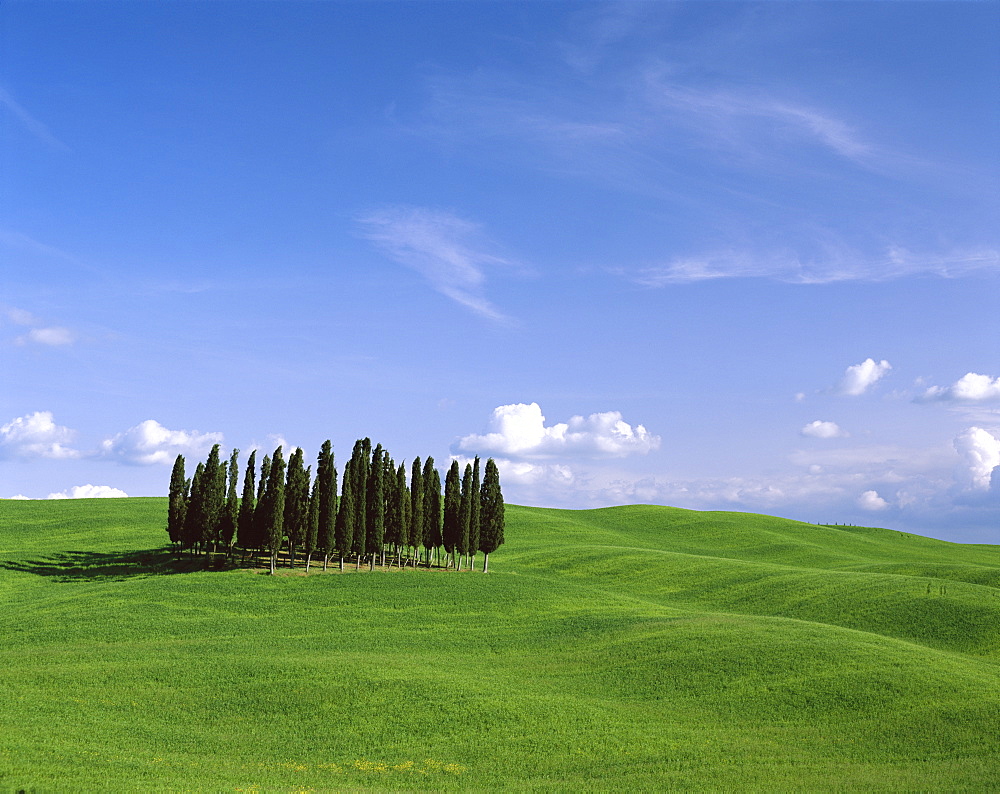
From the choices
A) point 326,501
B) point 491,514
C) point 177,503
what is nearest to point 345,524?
point 326,501

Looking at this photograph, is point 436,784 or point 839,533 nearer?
point 436,784

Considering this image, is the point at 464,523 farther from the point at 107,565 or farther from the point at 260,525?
the point at 107,565

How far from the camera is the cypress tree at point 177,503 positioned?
92938mm

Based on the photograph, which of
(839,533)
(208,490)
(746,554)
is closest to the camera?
(208,490)

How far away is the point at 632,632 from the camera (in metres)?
53.2

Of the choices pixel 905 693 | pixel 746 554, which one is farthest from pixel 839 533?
pixel 905 693

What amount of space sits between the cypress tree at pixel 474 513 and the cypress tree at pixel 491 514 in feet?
1.61

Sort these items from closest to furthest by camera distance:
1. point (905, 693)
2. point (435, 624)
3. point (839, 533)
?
1. point (905, 693)
2. point (435, 624)
3. point (839, 533)

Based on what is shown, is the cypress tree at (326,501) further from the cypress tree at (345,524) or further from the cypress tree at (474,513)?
the cypress tree at (474,513)

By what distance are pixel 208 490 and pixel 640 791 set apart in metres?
70.3

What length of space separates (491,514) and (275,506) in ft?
77.5

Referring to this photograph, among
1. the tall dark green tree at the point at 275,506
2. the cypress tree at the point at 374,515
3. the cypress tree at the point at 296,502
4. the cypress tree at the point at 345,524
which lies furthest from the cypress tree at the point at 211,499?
the cypress tree at the point at 374,515

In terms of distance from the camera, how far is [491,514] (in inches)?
3435

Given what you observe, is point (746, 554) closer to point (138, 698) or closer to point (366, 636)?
point (366, 636)
